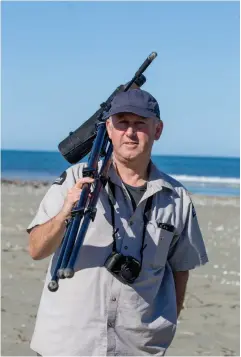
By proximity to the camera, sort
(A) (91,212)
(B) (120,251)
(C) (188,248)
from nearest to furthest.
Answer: (A) (91,212), (B) (120,251), (C) (188,248)

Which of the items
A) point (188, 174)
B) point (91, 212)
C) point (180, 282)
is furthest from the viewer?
point (188, 174)

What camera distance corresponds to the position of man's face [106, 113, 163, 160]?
3.58 meters

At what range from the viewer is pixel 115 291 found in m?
3.54

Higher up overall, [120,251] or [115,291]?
[120,251]

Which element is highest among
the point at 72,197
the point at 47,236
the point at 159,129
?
the point at 159,129

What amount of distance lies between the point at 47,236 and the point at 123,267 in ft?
1.27

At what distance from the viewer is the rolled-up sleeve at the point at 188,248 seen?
385cm

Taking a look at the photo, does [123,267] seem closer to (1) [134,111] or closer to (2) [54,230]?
(2) [54,230]

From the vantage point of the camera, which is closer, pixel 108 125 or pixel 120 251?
pixel 120 251

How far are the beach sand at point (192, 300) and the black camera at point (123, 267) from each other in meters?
3.31

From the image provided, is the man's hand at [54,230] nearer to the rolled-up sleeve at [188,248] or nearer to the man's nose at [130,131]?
the man's nose at [130,131]

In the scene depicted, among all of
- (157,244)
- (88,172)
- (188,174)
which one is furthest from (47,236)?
(188,174)

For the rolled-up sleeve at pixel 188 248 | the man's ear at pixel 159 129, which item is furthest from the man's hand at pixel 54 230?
the rolled-up sleeve at pixel 188 248

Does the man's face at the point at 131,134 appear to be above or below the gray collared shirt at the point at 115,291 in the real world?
above
